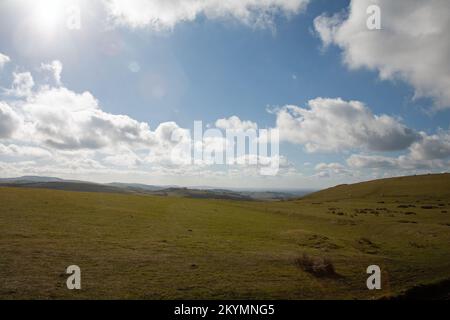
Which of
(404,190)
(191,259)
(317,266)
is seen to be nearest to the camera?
(317,266)

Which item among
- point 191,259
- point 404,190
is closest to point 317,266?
point 191,259

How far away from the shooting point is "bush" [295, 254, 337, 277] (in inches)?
837

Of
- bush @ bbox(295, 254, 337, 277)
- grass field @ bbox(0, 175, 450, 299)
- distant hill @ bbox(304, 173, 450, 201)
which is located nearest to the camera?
grass field @ bbox(0, 175, 450, 299)

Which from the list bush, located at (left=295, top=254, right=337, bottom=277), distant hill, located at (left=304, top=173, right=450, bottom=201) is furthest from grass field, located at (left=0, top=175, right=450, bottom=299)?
distant hill, located at (left=304, top=173, right=450, bottom=201)

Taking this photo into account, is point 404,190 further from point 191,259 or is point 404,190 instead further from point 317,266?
point 191,259

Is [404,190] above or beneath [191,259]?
beneath

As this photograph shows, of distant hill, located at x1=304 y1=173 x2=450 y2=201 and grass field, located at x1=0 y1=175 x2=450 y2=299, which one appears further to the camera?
distant hill, located at x1=304 y1=173 x2=450 y2=201

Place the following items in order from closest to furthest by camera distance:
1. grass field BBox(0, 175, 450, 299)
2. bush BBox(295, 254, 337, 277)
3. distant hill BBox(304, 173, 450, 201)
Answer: grass field BBox(0, 175, 450, 299), bush BBox(295, 254, 337, 277), distant hill BBox(304, 173, 450, 201)

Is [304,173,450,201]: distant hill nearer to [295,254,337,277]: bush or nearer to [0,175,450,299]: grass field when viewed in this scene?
[0,175,450,299]: grass field

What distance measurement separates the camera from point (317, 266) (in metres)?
21.6

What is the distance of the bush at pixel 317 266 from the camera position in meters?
21.3

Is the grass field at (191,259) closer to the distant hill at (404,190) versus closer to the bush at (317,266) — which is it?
the bush at (317,266)
